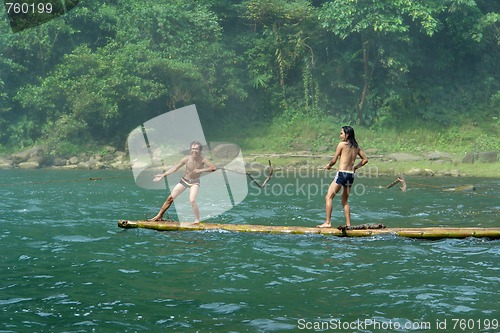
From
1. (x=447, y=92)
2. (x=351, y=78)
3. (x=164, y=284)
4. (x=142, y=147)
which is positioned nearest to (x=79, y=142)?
(x=142, y=147)

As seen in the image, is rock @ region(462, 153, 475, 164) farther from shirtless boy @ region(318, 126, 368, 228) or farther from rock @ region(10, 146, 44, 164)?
rock @ region(10, 146, 44, 164)

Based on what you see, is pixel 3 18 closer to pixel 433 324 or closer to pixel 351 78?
pixel 351 78

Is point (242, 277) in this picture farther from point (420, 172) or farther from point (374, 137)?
point (374, 137)

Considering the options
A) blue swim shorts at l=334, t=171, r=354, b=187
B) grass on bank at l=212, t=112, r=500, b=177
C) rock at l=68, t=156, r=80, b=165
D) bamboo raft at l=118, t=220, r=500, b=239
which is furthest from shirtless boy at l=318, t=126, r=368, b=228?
rock at l=68, t=156, r=80, b=165

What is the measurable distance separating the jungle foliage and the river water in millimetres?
16515

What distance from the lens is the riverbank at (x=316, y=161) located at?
27906 millimetres

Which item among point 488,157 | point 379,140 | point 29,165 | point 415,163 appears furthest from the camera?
point 379,140

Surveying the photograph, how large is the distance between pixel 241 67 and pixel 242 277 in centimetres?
2738

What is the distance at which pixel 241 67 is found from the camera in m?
36.8

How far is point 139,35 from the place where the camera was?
3416 centimetres

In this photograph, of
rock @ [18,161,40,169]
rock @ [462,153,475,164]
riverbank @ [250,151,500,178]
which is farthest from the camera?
rock @ [18,161,40,169]

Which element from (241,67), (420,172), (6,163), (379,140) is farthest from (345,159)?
(241,67)

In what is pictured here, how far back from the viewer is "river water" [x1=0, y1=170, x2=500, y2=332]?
327 inches

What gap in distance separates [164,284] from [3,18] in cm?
2857
